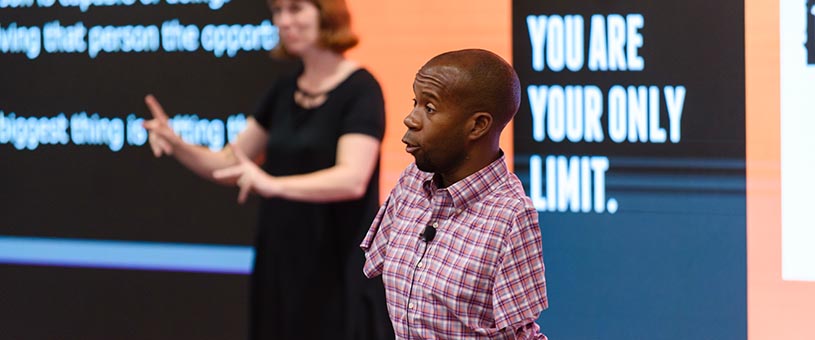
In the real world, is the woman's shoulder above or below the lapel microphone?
above

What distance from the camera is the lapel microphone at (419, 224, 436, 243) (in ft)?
5.90

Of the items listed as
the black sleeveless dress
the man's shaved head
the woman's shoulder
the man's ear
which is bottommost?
the black sleeveless dress

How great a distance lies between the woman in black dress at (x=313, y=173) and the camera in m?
3.50

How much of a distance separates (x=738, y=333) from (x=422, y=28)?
1.43m

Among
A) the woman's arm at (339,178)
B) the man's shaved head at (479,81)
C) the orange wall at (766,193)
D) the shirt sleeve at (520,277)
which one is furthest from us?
the woman's arm at (339,178)

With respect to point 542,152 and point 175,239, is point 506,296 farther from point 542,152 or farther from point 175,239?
point 175,239

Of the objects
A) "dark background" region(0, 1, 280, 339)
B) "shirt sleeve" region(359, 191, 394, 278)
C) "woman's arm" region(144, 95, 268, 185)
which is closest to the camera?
"shirt sleeve" region(359, 191, 394, 278)

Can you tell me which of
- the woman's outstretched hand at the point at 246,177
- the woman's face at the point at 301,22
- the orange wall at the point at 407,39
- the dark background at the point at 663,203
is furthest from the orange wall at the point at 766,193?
the woman's outstretched hand at the point at 246,177

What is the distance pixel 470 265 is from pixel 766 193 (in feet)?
6.17

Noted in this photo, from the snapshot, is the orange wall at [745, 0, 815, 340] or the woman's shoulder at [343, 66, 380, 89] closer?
the orange wall at [745, 0, 815, 340]

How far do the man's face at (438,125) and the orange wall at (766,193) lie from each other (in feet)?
5.80

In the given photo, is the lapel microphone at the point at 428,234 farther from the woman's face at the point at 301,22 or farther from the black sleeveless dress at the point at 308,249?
the woman's face at the point at 301,22

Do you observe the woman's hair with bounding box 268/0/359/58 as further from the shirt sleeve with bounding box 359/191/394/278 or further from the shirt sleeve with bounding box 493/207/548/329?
the shirt sleeve with bounding box 493/207/548/329

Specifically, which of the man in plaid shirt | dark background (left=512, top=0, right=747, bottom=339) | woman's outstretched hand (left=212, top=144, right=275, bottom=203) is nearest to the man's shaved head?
the man in plaid shirt
